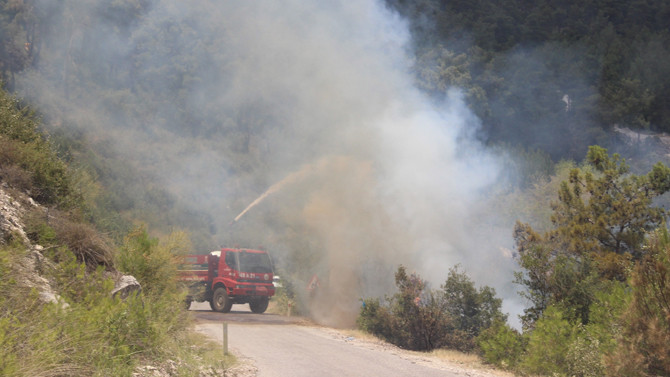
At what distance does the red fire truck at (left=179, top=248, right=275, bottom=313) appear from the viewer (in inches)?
1000

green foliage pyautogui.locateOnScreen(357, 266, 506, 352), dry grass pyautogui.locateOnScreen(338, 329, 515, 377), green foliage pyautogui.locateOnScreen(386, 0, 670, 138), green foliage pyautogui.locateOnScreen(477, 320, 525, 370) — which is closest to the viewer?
dry grass pyautogui.locateOnScreen(338, 329, 515, 377)

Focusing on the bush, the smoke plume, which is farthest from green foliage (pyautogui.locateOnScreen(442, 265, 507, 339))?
the bush

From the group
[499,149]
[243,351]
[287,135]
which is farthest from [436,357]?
[287,135]

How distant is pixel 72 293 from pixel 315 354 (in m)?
6.91

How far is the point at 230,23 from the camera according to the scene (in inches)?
3063

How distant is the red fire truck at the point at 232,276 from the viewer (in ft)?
83.3

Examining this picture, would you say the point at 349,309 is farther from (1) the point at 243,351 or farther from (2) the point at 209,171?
(2) the point at 209,171

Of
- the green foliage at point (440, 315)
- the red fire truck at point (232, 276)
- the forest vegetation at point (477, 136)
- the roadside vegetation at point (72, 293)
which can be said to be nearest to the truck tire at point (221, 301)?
the red fire truck at point (232, 276)

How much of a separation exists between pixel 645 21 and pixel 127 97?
57.4 metres

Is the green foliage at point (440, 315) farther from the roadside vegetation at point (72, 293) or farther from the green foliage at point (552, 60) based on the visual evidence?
the green foliage at point (552, 60)

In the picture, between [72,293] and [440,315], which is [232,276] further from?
[72,293]

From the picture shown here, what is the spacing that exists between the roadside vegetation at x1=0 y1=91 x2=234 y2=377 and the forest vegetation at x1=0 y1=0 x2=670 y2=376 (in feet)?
0.15

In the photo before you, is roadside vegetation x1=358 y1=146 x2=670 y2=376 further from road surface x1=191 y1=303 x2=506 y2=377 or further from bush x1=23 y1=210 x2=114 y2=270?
bush x1=23 y1=210 x2=114 y2=270

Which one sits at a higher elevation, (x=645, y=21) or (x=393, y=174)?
(x=645, y=21)
